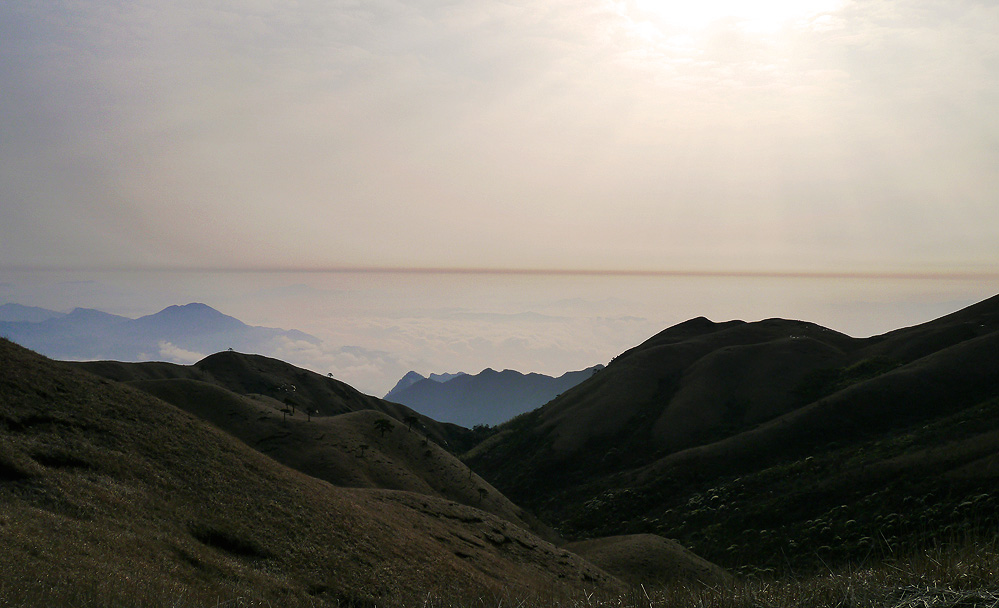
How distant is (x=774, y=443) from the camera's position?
65.6m

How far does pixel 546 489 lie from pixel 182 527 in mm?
66817

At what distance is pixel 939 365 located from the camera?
225 feet

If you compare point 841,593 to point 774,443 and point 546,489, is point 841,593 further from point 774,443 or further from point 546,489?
point 546,489

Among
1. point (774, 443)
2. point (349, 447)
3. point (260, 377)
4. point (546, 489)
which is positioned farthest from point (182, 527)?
point (260, 377)

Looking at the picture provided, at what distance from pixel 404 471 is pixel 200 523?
129 feet

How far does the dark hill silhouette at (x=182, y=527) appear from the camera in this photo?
13492 millimetres

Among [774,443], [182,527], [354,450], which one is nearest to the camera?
[182,527]

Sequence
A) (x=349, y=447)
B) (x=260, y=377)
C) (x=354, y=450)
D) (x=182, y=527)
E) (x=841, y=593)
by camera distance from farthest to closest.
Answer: (x=260, y=377) < (x=349, y=447) < (x=354, y=450) < (x=182, y=527) < (x=841, y=593)

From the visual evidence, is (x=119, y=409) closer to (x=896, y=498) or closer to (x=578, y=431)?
(x=896, y=498)

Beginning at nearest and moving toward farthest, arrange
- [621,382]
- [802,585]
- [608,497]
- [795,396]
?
[802,585] → [608,497] → [795,396] → [621,382]

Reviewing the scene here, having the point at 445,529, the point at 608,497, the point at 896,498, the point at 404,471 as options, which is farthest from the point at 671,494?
the point at 445,529

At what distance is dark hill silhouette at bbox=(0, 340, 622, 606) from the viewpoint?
13492 mm

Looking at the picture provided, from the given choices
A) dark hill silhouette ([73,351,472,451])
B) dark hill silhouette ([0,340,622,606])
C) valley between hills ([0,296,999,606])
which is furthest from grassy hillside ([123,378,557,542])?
dark hill silhouette ([73,351,472,451])

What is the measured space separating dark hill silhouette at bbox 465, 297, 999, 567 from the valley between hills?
320mm
